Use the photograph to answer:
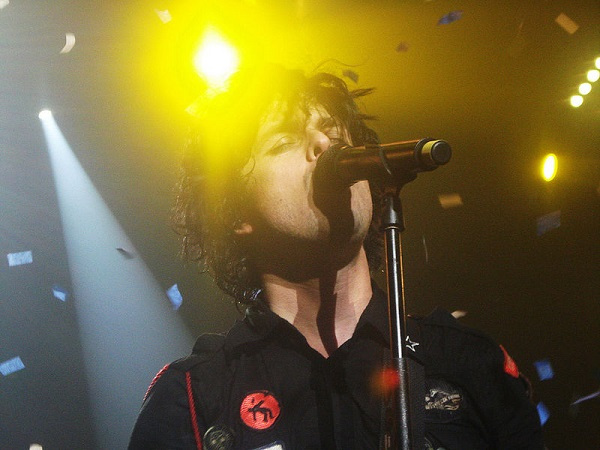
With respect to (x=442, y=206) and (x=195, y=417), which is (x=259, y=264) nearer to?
(x=195, y=417)

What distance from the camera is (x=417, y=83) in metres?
3.08

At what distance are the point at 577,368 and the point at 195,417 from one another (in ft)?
7.31

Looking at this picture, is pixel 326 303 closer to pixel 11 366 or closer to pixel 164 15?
pixel 164 15

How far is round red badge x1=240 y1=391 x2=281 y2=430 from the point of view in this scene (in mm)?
1686

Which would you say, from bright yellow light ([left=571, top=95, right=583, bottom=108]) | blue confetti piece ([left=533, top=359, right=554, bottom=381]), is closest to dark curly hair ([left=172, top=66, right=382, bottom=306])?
blue confetti piece ([left=533, top=359, right=554, bottom=381])

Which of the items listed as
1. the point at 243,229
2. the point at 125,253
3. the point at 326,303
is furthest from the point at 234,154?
the point at 125,253

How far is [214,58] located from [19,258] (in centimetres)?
165

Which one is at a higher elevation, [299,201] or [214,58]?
[214,58]

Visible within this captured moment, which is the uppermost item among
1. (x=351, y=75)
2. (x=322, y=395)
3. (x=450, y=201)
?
(x=351, y=75)

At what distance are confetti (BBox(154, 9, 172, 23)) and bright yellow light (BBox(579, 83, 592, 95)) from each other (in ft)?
7.38

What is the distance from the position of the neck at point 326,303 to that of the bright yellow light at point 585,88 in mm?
1991

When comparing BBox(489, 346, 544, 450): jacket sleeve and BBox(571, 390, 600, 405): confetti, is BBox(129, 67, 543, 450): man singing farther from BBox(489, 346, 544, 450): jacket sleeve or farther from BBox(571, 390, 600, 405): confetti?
Result: BBox(571, 390, 600, 405): confetti

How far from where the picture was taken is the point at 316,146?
1790mm

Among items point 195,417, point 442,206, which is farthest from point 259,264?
point 442,206
